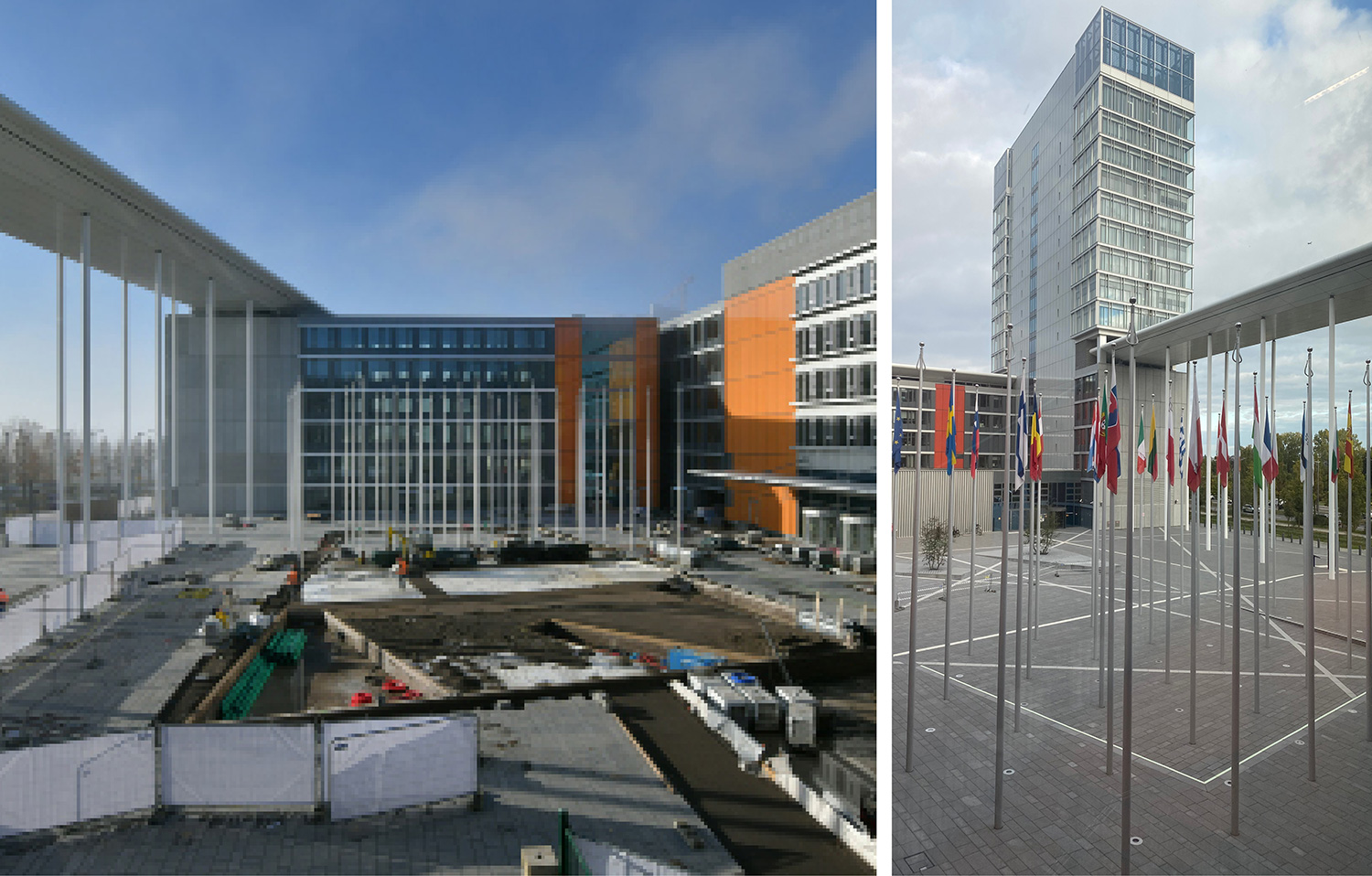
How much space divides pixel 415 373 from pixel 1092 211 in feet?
36.2

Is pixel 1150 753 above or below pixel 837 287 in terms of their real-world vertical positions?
below

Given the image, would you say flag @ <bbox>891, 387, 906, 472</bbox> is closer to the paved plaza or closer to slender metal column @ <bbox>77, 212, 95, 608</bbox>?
the paved plaza

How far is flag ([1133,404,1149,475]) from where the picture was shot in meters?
5.36

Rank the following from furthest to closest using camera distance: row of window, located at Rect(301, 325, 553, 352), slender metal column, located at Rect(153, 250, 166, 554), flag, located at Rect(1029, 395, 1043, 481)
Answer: row of window, located at Rect(301, 325, 553, 352), slender metal column, located at Rect(153, 250, 166, 554), flag, located at Rect(1029, 395, 1043, 481)

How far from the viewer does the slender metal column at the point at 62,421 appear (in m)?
4.28

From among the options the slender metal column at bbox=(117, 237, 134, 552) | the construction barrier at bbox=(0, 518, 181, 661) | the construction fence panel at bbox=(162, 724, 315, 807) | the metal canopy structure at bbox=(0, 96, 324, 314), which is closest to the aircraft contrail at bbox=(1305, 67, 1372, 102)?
the construction fence panel at bbox=(162, 724, 315, 807)

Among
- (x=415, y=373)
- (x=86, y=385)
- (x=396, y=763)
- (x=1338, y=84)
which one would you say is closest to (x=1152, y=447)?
(x=1338, y=84)

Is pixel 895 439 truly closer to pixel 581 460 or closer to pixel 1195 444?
pixel 1195 444

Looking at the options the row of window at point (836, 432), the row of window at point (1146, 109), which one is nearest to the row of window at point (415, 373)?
the row of window at point (836, 432)

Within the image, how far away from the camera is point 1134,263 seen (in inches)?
159

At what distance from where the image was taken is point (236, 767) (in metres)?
2.83

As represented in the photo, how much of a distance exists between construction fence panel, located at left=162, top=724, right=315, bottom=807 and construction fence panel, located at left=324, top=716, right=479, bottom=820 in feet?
0.39

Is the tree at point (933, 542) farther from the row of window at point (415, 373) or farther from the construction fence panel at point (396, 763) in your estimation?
the row of window at point (415, 373)

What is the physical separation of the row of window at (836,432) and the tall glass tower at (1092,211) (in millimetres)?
976
